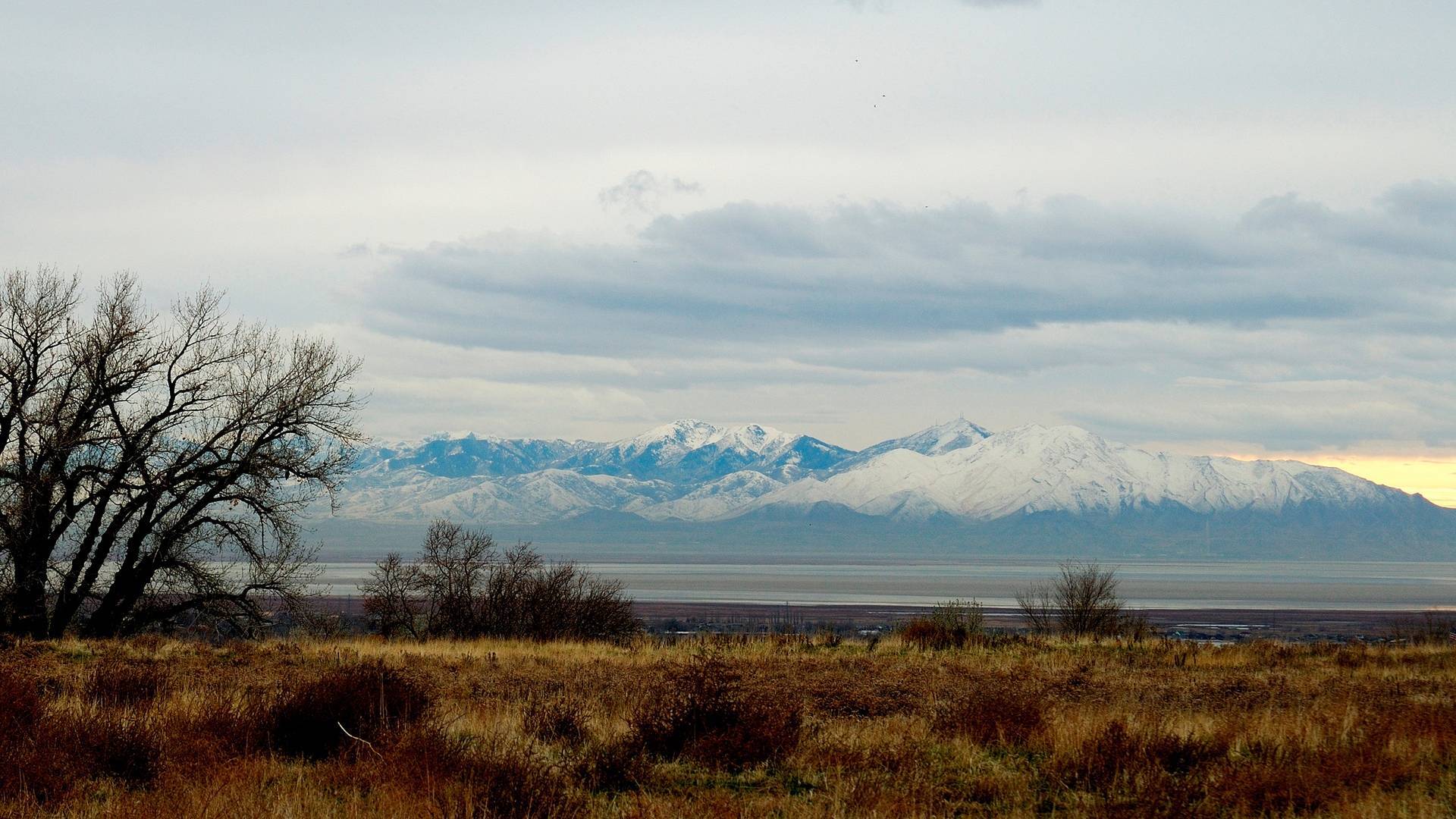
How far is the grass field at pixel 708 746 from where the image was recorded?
8023 millimetres

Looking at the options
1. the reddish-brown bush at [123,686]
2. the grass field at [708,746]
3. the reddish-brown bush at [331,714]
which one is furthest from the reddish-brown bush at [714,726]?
the reddish-brown bush at [123,686]

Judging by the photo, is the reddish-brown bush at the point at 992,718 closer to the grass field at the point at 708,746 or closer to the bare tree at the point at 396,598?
the grass field at the point at 708,746

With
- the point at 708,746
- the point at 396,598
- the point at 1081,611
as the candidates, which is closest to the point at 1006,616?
the point at 1081,611

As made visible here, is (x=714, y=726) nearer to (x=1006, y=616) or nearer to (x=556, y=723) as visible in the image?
(x=556, y=723)

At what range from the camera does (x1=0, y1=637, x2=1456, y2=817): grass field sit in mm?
8023

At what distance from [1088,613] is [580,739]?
2332 centimetres

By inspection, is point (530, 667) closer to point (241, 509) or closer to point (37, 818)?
point (37, 818)

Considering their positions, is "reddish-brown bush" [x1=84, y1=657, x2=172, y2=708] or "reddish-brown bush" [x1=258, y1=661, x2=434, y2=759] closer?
"reddish-brown bush" [x1=258, y1=661, x2=434, y2=759]

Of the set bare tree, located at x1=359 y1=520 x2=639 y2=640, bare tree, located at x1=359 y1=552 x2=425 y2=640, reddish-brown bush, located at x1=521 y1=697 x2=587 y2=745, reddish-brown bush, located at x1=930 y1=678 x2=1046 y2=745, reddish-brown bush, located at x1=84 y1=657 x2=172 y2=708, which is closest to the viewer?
reddish-brown bush, located at x1=521 y1=697 x2=587 y2=745

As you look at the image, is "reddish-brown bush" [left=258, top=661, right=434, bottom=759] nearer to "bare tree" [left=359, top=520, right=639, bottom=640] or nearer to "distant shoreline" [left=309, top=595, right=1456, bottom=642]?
"bare tree" [left=359, top=520, right=639, bottom=640]

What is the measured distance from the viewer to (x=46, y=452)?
946 inches

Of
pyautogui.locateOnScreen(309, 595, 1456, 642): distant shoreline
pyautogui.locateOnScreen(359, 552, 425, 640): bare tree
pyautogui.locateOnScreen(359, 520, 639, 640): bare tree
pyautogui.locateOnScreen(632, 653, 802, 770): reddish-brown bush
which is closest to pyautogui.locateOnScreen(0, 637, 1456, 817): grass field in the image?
pyautogui.locateOnScreen(632, 653, 802, 770): reddish-brown bush

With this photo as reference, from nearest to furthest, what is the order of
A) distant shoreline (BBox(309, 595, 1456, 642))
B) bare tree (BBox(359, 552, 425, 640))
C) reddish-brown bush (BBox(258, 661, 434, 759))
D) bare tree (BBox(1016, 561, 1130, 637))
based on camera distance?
reddish-brown bush (BBox(258, 661, 434, 759)) → bare tree (BBox(1016, 561, 1130, 637)) → bare tree (BBox(359, 552, 425, 640)) → distant shoreline (BBox(309, 595, 1456, 642))

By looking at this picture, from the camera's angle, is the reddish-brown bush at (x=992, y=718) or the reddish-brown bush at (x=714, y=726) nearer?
the reddish-brown bush at (x=714, y=726)
